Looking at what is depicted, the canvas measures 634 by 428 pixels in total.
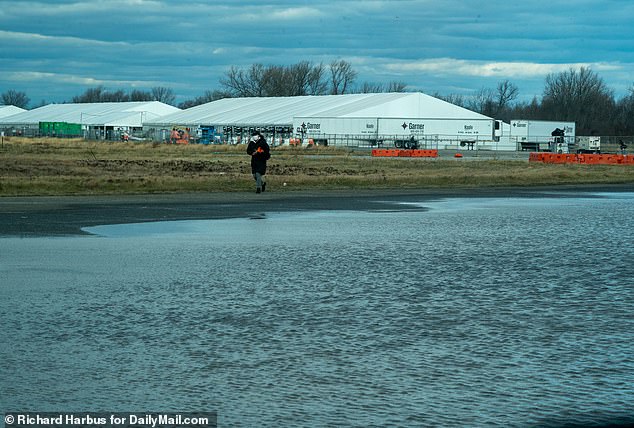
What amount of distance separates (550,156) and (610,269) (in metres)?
50.4

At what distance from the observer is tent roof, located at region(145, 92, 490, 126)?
104625 millimetres

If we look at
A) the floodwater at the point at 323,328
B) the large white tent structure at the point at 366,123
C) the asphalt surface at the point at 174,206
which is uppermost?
the large white tent structure at the point at 366,123

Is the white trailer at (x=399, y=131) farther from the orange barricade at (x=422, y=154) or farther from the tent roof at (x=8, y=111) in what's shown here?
the tent roof at (x=8, y=111)

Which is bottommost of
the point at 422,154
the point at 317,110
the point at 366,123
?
the point at 422,154

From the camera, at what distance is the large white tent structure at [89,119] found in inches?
5492

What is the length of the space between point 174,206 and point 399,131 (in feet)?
255

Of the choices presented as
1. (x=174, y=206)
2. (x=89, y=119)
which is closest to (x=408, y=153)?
(x=174, y=206)

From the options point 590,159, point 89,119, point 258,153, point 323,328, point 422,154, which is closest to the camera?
point 323,328

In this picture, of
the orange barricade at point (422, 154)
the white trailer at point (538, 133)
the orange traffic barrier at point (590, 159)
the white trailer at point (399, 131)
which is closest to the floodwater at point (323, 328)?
the orange traffic barrier at point (590, 159)

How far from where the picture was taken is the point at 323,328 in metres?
9.77

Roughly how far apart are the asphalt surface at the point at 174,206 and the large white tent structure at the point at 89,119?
105m

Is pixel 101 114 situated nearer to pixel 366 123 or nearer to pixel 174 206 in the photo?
pixel 366 123

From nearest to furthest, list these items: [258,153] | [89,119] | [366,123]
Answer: [258,153]
[366,123]
[89,119]

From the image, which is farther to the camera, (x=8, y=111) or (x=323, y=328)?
(x=8, y=111)
